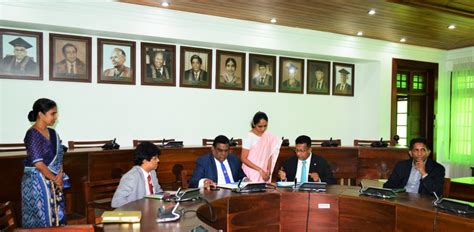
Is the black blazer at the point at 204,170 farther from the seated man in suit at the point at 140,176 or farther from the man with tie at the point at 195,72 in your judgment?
the man with tie at the point at 195,72

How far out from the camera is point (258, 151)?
4066 mm

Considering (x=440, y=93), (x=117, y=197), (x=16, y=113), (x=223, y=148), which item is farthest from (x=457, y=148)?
(x=16, y=113)

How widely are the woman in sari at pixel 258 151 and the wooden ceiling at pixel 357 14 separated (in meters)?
1.65

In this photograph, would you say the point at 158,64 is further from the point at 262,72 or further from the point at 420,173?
the point at 420,173

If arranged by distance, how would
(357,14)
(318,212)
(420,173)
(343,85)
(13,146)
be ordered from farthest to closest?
(343,85)
(357,14)
(13,146)
(420,173)
(318,212)

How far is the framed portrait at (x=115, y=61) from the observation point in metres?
5.22

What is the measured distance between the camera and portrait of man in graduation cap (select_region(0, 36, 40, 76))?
464cm

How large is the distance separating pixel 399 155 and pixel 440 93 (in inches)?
141

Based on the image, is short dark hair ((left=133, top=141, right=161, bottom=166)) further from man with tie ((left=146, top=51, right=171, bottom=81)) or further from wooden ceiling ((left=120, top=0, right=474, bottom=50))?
man with tie ((left=146, top=51, right=171, bottom=81))

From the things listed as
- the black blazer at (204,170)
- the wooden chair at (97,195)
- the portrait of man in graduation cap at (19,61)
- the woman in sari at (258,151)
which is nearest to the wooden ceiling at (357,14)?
the portrait of man in graduation cap at (19,61)

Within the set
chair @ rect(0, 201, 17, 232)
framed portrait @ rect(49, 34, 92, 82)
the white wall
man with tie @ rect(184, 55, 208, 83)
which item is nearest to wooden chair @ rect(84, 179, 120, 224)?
chair @ rect(0, 201, 17, 232)

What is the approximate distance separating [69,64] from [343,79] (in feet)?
15.5

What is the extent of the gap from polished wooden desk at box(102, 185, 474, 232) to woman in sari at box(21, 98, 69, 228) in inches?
31.8

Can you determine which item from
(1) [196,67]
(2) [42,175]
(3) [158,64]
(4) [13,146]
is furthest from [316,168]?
(4) [13,146]
